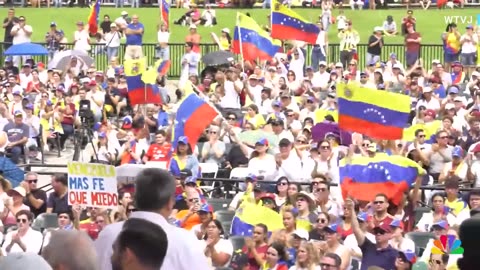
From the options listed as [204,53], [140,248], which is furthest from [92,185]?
[204,53]

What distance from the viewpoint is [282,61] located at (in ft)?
102

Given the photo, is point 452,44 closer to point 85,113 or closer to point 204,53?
point 204,53

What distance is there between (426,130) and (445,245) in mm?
8680

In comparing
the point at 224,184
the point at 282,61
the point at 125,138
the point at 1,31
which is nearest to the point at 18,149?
the point at 125,138

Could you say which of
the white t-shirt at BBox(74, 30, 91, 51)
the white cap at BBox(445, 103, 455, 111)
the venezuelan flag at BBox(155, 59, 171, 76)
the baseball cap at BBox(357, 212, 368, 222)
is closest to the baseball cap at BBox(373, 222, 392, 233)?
the baseball cap at BBox(357, 212, 368, 222)

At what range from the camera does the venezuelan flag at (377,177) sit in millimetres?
15859

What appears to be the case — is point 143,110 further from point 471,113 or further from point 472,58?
point 472,58

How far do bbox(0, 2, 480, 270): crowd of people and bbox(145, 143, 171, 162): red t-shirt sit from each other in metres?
0.02

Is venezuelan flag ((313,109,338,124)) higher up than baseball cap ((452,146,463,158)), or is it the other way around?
baseball cap ((452,146,463,158))

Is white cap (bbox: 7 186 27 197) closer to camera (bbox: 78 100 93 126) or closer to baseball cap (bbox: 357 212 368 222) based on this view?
baseball cap (bbox: 357 212 368 222)

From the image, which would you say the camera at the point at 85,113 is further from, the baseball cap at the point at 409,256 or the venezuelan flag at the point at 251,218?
the baseball cap at the point at 409,256

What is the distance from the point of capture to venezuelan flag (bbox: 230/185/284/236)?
1514 centimetres

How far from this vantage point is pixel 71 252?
5527 mm

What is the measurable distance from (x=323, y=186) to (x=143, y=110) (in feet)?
31.0
